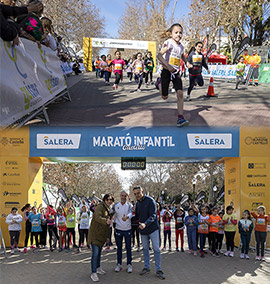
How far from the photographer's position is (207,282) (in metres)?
6.17

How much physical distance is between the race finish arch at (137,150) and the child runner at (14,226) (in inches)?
20.2

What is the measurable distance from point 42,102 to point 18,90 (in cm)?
138

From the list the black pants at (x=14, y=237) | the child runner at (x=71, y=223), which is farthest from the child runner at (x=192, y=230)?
the black pants at (x=14, y=237)

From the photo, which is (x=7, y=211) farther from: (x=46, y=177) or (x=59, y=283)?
(x=46, y=177)

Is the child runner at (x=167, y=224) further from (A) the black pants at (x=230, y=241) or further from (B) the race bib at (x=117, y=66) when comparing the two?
(B) the race bib at (x=117, y=66)

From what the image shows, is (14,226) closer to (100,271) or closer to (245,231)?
(100,271)

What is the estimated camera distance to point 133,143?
905 cm

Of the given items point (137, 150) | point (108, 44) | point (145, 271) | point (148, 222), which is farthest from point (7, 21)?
point (108, 44)

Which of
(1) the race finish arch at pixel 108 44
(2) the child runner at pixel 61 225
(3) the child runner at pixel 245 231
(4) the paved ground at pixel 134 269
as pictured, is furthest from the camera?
(1) the race finish arch at pixel 108 44

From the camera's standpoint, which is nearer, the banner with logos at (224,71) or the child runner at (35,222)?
the child runner at (35,222)

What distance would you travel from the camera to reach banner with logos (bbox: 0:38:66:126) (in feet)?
15.1

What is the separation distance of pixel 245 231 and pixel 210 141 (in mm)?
2285

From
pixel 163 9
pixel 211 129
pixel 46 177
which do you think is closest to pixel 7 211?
pixel 211 129

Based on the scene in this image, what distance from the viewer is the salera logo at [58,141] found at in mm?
8962
